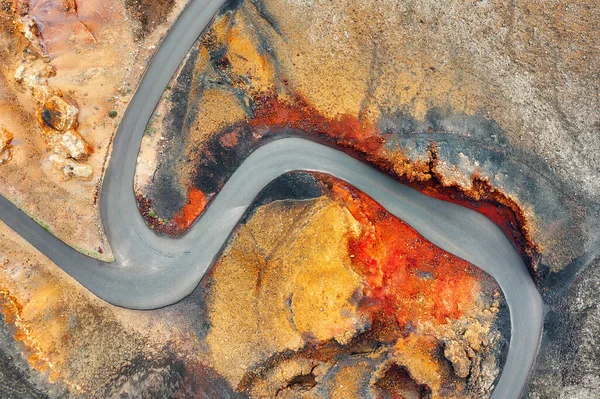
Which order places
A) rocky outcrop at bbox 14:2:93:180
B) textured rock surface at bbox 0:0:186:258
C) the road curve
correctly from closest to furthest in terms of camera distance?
rocky outcrop at bbox 14:2:93:180 → textured rock surface at bbox 0:0:186:258 → the road curve

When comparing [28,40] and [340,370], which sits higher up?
[28,40]

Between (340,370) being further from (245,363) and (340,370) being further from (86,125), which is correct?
(86,125)

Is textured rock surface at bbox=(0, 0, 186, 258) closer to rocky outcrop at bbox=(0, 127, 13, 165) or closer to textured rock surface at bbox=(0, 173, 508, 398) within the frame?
rocky outcrop at bbox=(0, 127, 13, 165)

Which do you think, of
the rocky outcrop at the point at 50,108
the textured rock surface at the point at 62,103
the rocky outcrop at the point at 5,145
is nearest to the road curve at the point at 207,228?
the textured rock surface at the point at 62,103

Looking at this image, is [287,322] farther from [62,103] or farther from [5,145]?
[5,145]

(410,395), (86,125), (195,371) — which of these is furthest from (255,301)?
(86,125)

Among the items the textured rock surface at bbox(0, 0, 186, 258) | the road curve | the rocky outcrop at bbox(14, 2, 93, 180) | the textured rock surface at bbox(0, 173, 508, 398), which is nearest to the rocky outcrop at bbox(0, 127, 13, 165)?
the textured rock surface at bbox(0, 0, 186, 258)

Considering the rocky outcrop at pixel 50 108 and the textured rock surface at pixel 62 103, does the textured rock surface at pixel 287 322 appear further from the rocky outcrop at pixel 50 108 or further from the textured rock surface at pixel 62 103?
the rocky outcrop at pixel 50 108

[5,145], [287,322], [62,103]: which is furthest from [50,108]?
[287,322]
